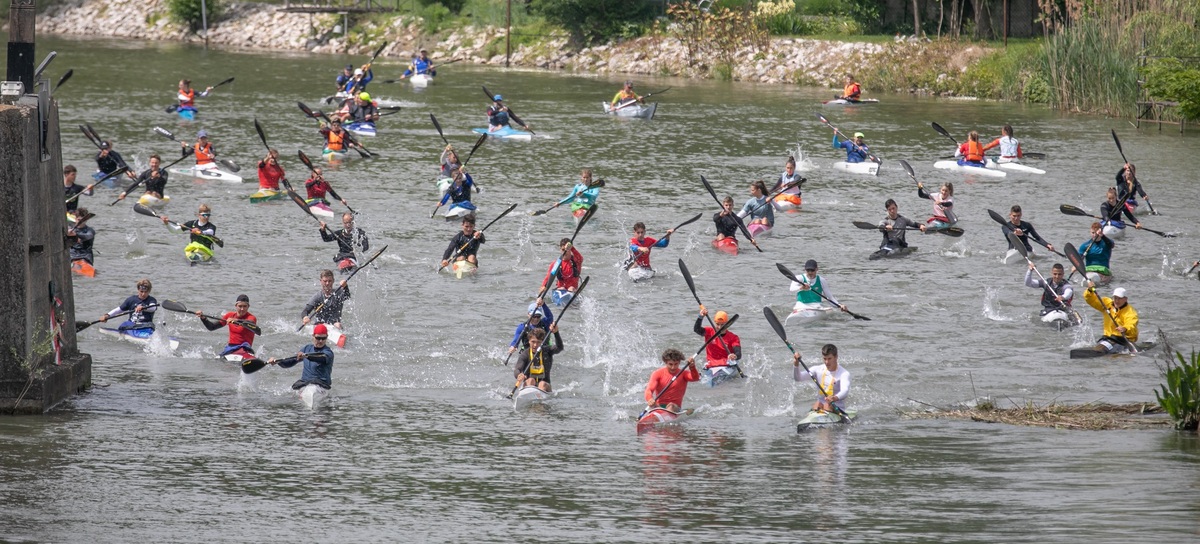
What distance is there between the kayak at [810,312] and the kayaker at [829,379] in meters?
4.83

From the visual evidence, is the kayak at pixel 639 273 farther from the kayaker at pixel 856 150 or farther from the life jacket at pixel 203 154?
the life jacket at pixel 203 154

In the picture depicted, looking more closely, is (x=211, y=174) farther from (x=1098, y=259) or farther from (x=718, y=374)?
(x=1098, y=259)

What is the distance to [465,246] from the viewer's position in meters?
23.7

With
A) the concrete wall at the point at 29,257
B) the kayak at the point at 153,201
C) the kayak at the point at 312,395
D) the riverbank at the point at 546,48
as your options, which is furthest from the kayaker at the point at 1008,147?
the concrete wall at the point at 29,257

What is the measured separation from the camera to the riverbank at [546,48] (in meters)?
52.0

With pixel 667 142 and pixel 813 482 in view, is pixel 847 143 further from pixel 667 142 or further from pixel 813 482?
pixel 813 482

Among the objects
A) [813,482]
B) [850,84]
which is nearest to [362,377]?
[813,482]

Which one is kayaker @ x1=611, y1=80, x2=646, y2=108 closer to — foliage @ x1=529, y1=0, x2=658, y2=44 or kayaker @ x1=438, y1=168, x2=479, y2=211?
kayaker @ x1=438, y1=168, x2=479, y2=211

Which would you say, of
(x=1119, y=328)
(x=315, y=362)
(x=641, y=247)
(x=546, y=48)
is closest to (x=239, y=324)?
(x=315, y=362)

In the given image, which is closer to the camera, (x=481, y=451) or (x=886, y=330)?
(x=481, y=451)

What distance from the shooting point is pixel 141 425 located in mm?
15156

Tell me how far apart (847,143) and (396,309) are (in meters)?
16.7

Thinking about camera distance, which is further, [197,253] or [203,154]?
[203,154]

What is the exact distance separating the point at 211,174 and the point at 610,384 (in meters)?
18.2
